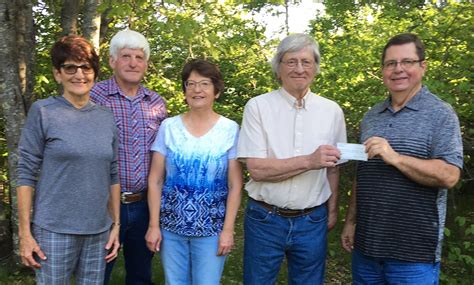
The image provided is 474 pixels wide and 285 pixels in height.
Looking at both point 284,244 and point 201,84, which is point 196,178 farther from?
point 284,244

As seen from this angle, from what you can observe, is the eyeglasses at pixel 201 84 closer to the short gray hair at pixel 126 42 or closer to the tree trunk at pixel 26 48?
the short gray hair at pixel 126 42

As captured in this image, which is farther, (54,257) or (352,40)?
(352,40)

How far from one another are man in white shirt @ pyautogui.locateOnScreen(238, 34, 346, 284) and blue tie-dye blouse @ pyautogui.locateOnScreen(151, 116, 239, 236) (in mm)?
156

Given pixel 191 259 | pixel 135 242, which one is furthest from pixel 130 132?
pixel 191 259

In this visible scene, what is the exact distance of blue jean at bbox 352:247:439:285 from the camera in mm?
2559

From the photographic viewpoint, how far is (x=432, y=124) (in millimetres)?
2520

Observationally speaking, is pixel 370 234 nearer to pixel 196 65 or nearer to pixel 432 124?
pixel 432 124

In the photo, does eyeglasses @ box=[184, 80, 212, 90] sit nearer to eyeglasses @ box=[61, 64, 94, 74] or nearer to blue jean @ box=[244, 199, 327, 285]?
eyeglasses @ box=[61, 64, 94, 74]

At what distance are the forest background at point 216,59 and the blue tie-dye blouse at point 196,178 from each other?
1.80m

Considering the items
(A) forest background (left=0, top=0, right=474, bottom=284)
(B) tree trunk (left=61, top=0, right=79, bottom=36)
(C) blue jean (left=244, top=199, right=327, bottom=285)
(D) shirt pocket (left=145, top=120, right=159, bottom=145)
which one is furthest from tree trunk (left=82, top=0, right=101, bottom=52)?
(C) blue jean (left=244, top=199, right=327, bottom=285)

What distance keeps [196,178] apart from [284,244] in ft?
2.37

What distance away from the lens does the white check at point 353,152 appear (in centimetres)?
255

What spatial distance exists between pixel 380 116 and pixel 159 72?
4452 mm

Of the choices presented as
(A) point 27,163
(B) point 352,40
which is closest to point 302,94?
(A) point 27,163
